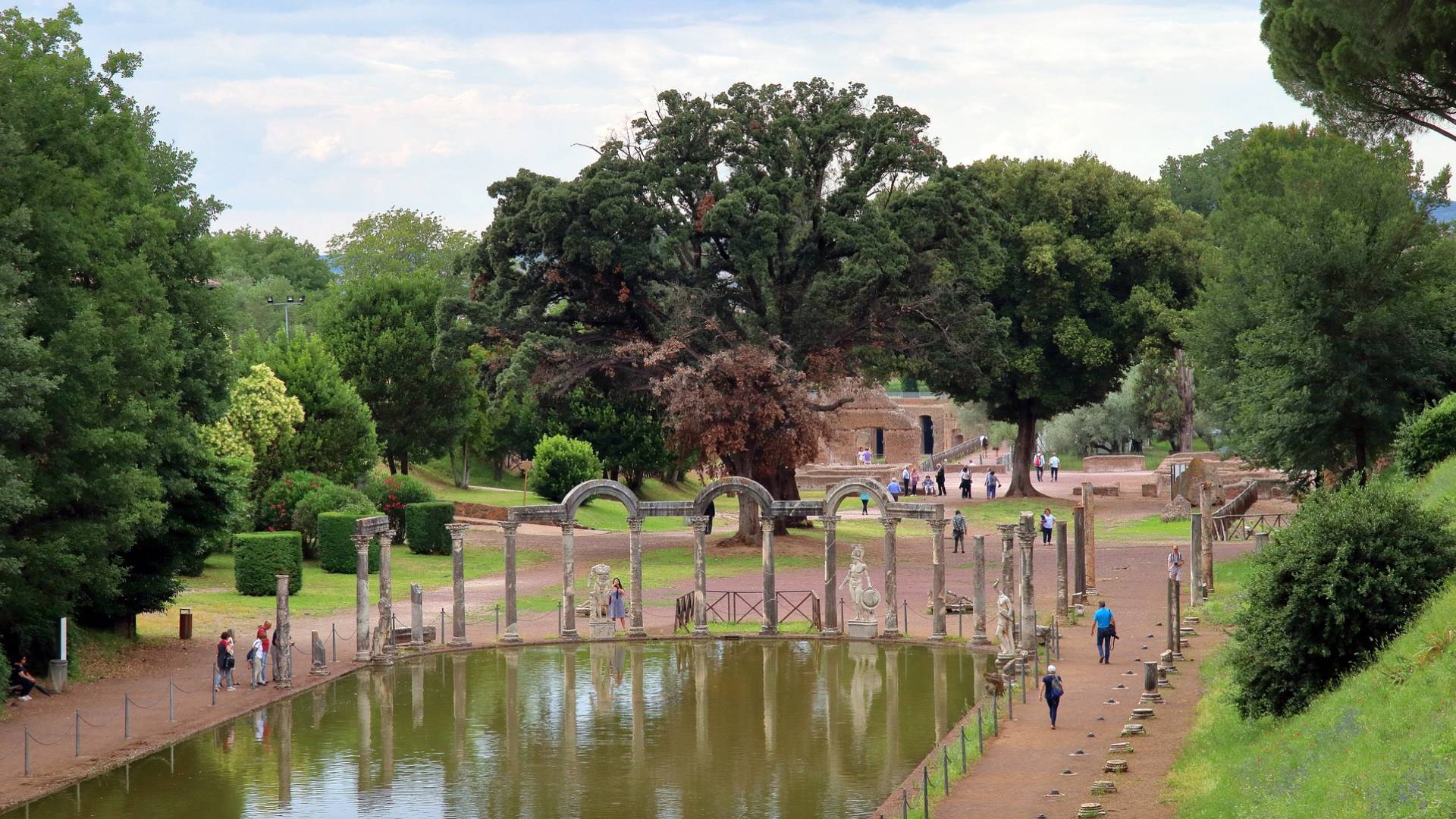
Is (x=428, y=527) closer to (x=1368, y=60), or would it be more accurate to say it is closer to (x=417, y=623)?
(x=417, y=623)

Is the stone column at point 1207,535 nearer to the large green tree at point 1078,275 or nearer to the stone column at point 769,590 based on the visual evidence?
the stone column at point 769,590

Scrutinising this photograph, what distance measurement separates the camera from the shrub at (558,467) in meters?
61.1

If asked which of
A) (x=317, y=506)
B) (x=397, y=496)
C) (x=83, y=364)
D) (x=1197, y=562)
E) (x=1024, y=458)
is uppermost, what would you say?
(x=83, y=364)

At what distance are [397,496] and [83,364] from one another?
23267 millimetres

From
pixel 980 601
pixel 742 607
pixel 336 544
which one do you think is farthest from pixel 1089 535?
pixel 336 544

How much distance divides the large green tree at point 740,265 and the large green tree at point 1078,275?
824cm

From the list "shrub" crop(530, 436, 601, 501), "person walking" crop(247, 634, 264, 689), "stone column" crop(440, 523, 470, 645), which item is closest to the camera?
"person walking" crop(247, 634, 264, 689)

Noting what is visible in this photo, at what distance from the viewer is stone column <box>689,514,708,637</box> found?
35500mm

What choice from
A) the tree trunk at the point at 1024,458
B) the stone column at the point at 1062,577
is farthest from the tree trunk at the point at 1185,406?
the stone column at the point at 1062,577

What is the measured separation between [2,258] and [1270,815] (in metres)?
22.1

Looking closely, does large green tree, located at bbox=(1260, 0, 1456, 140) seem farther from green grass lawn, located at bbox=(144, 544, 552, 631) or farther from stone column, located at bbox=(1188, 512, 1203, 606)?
green grass lawn, located at bbox=(144, 544, 552, 631)

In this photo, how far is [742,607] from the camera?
3925cm

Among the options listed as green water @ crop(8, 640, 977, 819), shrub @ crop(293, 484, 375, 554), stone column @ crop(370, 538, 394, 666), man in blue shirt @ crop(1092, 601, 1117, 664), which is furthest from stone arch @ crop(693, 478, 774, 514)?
shrub @ crop(293, 484, 375, 554)

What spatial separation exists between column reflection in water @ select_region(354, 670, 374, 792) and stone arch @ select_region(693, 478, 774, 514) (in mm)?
9212
